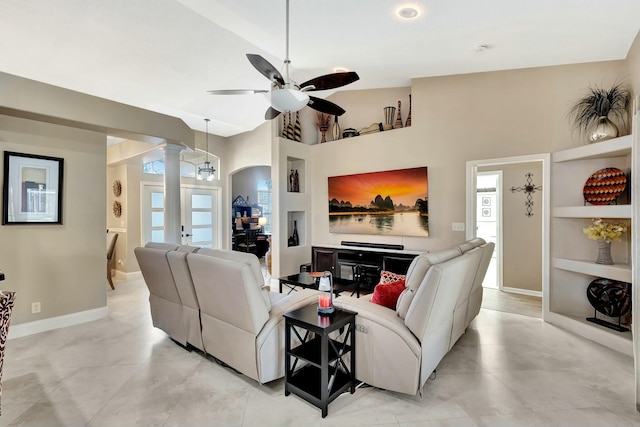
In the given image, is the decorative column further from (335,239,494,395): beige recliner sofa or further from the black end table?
(335,239,494,395): beige recliner sofa

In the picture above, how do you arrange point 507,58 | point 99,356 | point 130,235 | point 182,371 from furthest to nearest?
point 130,235 < point 507,58 < point 99,356 < point 182,371

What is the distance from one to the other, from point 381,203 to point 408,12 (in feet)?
9.29

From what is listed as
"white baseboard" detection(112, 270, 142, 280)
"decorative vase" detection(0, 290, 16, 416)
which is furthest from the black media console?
"white baseboard" detection(112, 270, 142, 280)

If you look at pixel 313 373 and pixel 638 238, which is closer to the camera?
pixel 638 238

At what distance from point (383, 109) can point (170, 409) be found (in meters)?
5.10

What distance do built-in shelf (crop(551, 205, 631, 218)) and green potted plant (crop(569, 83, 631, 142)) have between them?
78 centimetres

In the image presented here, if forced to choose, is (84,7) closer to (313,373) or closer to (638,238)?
(313,373)

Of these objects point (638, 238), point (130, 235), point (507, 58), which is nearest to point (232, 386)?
point (638, 238)

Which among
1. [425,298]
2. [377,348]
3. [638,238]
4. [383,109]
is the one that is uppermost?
[383,109]

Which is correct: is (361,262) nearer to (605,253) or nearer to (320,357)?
(605,253)

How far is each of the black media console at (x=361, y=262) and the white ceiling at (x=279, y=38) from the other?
2.76 metres

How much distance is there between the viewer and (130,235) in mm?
6559

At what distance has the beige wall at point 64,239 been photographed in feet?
11.1

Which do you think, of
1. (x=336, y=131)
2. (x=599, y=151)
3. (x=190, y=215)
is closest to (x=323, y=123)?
(x=336, y=131)
